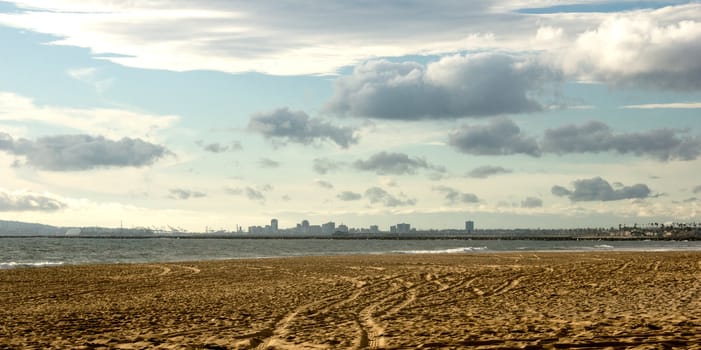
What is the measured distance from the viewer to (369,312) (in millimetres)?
18219

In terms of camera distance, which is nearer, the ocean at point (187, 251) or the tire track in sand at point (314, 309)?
the tire track in sand at point (314, 309)

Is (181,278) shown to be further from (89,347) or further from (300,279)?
(89,347)

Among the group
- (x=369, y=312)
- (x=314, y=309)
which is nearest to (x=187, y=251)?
(x=314, y=309)

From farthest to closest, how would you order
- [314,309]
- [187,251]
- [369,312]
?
[187,251]
[314,309]
[369,312]

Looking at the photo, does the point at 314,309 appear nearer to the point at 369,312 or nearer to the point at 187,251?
the point at 369,312

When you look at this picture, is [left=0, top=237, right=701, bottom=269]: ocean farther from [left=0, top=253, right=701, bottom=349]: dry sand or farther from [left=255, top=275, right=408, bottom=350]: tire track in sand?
[left=255, top=275, right=408, bottom=350]: tire track in sand

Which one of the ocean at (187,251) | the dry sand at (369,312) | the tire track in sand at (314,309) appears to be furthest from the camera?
the ocean at (187,251)

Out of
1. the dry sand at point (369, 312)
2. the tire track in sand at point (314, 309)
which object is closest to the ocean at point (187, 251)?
the dry sand at point (369, 312)

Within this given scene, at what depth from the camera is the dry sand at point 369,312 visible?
13.7 meters

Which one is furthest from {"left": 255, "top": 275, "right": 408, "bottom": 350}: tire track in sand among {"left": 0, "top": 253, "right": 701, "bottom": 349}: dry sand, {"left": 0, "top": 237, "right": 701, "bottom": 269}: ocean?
{"left": 0, "top": 237, "right": 701, "bottom": 269}: ocean

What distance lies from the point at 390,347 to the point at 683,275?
67.7 ft

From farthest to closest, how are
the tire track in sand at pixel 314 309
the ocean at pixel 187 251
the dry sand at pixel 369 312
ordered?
the ocean at pixel 187 251, the tire track in sand at pixel 314 309, the dry sand at pixel 369 312

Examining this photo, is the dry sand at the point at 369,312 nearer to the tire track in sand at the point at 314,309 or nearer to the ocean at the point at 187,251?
the tire track in sand at the point at 314,309

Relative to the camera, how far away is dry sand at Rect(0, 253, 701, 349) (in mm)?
13703
